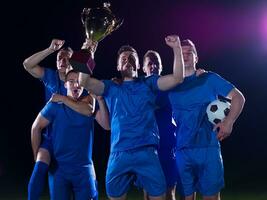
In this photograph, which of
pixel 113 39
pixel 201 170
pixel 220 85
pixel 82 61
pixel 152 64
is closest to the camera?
pixel 82 61

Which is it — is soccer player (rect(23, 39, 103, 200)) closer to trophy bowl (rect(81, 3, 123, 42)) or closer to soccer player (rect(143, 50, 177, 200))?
trophy bowl (rect(81, 3, 123, 42))

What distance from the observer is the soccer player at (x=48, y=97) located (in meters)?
4.63

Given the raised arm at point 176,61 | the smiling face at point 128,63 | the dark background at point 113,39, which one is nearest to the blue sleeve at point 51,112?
the smiling face at point 128,63

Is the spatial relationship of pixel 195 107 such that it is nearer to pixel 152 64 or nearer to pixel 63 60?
pixel 152 64

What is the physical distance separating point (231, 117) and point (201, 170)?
0.53 metres

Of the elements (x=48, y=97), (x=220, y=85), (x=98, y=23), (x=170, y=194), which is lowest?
(x=170, y=194)

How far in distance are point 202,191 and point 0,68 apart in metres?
10.1

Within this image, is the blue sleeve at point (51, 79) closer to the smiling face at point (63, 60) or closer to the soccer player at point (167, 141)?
the smiling face at point (63, 60)

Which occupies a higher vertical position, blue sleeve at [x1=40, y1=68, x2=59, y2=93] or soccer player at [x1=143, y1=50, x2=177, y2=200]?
blue sleeve at [x1=40, y1=68, x2=59, y2=93]

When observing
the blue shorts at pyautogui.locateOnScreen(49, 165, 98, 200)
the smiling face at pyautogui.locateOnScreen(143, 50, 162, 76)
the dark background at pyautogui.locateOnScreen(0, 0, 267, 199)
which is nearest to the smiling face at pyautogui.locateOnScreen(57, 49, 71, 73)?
the smiling face at pyautogui.locateOnScreen(143, 50, 162, 76)

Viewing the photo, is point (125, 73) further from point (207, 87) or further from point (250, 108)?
point (250, 108)

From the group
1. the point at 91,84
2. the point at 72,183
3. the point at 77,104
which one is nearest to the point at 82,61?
the point at 91,84

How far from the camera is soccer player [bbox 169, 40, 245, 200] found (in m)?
4.50

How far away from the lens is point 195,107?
459 centimetres
